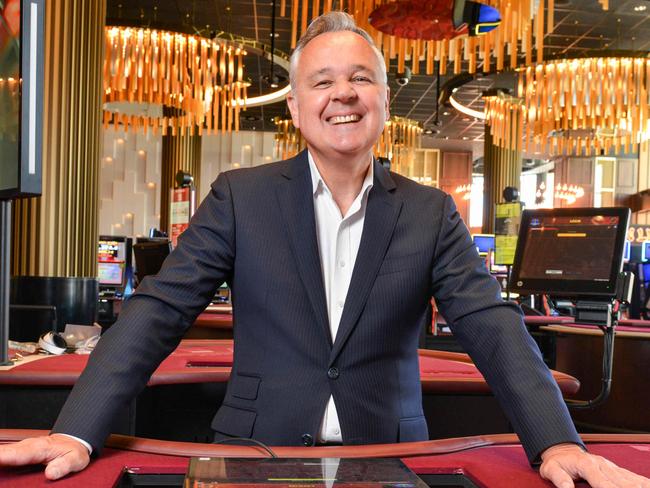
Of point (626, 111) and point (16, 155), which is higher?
point (626, 111)

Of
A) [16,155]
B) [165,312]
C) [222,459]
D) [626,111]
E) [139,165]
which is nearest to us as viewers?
[222,459]

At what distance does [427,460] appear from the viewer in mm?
1223

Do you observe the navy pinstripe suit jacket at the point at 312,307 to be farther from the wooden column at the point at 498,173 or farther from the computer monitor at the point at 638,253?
the wooden column at the point at 498,173

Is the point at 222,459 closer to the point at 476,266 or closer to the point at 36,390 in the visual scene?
the point at 476,266

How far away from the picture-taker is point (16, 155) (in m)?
1.81

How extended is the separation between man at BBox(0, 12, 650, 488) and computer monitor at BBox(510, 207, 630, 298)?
2.00 m

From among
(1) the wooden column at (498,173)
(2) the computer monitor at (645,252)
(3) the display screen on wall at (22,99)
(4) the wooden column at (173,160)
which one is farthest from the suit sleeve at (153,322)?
(1) the wooden column at (498,173)

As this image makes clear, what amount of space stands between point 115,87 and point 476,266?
288 inches

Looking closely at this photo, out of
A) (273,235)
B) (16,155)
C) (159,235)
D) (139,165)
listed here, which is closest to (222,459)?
(273,235)

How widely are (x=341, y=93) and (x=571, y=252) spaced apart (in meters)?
2.35

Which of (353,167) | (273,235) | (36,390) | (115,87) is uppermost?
(115,87)

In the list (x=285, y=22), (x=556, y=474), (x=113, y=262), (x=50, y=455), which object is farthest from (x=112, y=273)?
(x=556, y=474)

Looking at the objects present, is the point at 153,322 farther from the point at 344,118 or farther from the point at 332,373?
the point at 344,118

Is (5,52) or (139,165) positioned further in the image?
(139,165)
